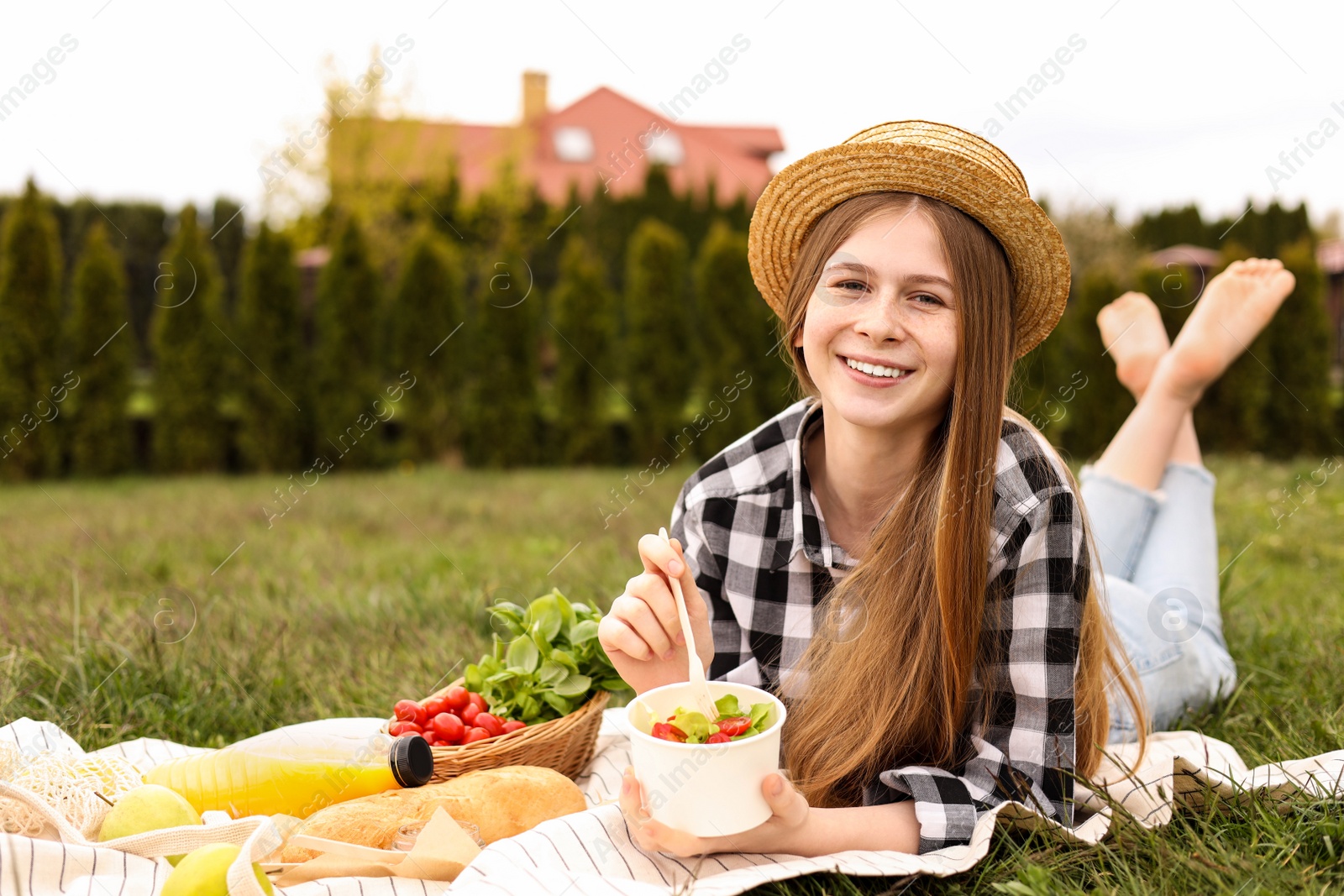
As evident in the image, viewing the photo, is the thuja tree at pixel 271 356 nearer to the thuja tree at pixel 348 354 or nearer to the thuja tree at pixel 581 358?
the thuja tree at pixel 348 354

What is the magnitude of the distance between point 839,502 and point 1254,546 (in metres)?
3.30

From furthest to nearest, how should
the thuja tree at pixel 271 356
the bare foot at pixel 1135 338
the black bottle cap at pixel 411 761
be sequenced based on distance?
the thuja tree at pixel 271 356, the bare foot at pixel 1135 338, the black bottle cap at pixel 411 761

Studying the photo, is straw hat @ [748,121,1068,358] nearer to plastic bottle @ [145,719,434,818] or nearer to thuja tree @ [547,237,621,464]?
plastic bottle @ [145,719,434,818]

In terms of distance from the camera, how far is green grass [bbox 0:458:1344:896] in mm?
1761

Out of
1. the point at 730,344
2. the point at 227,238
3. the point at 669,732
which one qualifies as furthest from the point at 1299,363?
the point at 227,238

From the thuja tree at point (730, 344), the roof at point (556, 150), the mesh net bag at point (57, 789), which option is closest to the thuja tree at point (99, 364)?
the thuja tree at point (730, 344)

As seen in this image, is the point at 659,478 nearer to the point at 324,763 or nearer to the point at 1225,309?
the point at 1225,309

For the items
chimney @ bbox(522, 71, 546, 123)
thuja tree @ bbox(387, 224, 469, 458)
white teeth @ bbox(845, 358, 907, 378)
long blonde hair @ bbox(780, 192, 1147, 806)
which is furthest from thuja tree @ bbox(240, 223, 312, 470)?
chimney @ bbox(522, 71, 546, 123)

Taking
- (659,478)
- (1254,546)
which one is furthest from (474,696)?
(659,478)

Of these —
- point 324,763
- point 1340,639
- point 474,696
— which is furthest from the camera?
point 1340,639

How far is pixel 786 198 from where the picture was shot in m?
2.09

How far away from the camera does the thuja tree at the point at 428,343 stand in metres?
8.65

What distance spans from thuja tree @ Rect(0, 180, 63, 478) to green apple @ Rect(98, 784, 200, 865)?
7577 millimetres

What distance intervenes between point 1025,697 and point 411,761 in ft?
3.79
